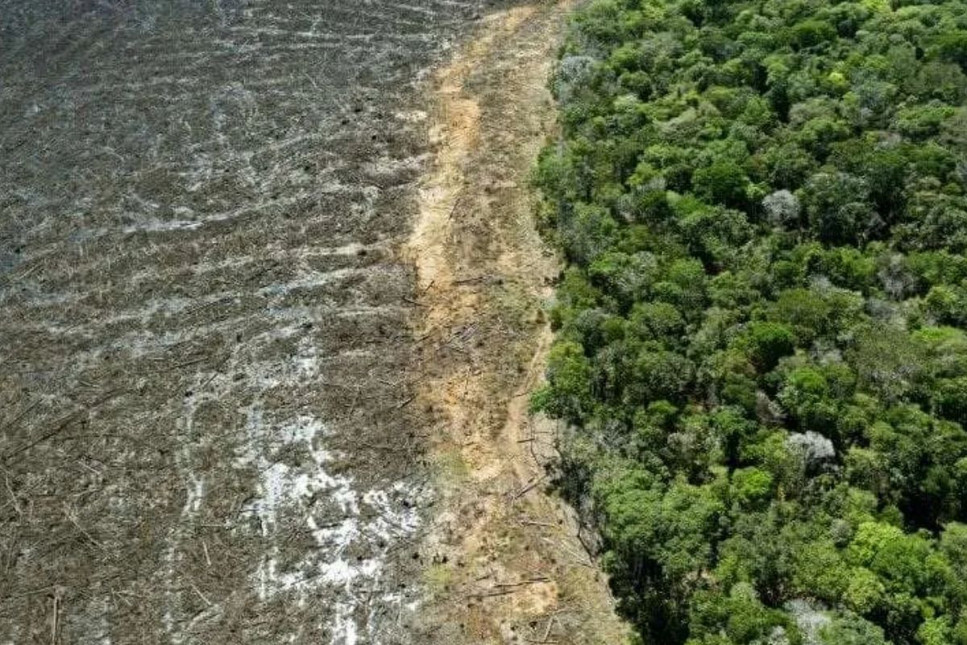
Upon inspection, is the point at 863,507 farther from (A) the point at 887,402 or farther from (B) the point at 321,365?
(B) the point at 321,365

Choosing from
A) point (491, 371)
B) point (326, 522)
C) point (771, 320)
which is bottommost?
point (326, 522)

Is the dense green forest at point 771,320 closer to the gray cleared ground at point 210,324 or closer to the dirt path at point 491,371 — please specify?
the dirt path at point 491,371

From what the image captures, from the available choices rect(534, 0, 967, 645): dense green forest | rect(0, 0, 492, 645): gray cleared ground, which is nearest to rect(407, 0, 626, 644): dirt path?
rect(0, 0, 492, 645): gray cleared ground

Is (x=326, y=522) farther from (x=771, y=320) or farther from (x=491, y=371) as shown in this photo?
(x=771, y=320)

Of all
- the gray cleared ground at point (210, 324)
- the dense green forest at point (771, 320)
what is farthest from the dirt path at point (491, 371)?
the dense green forest at point (771, 320)

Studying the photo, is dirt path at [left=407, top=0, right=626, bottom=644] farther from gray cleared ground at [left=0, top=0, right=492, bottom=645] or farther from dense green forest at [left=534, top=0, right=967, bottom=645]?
dense green forest at [left=534, top=0, right=967, bottom=645]

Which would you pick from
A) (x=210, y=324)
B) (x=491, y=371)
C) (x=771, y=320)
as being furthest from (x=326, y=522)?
(x=771, y=320)
